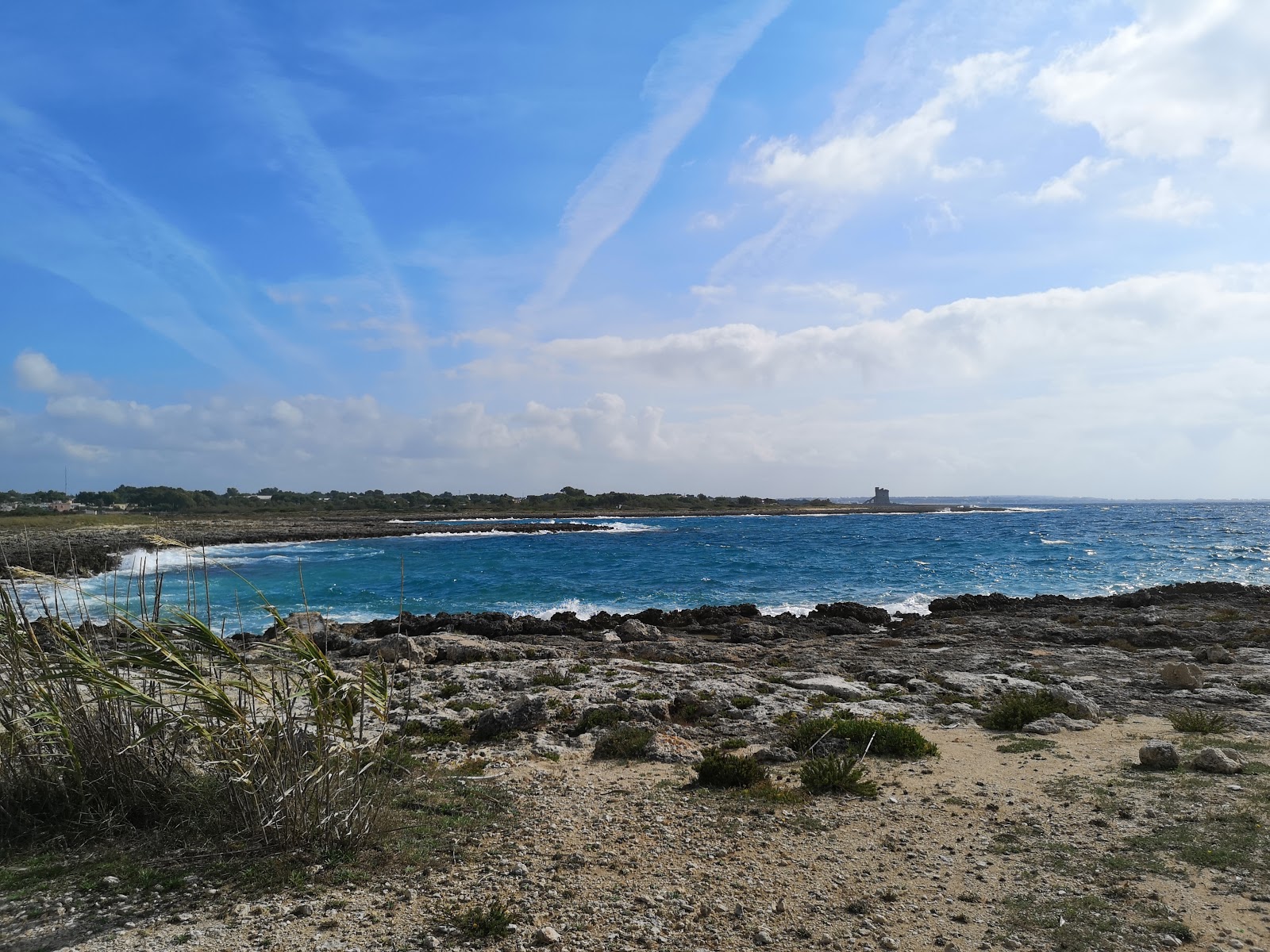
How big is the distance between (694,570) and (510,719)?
3504 centimetres

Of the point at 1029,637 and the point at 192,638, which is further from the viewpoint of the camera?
the point at 1029,637

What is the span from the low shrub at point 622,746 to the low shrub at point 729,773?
1396 mm

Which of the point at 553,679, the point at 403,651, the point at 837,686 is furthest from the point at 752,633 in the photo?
the point at 403,651

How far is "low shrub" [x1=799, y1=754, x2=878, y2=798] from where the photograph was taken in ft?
28.0

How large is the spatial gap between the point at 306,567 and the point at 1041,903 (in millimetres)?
51547

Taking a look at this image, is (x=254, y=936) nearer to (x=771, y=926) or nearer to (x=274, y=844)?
(x=274, y=844)

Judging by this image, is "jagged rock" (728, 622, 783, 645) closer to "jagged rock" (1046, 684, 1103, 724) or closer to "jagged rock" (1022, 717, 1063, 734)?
"jagged rock" (1046, 684, 1103, 724)

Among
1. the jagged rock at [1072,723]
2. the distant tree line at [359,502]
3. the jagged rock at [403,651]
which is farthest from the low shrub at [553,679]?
the distant tree line at [359,502]

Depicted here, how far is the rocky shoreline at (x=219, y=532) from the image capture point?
151ft

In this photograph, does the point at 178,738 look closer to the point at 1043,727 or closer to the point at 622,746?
the point at 622,746

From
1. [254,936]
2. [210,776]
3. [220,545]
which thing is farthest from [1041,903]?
[220,545]

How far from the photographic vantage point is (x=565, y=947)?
202 inches

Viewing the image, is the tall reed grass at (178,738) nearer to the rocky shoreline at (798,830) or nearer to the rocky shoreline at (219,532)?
the rocky shoreline at (798,830)

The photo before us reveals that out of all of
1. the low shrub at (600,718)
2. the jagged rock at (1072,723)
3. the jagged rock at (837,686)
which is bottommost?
the jagged rock at (837,686)
